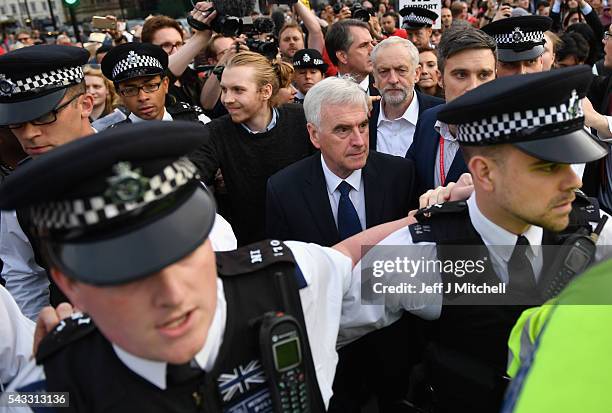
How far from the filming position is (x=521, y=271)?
1.83 meters

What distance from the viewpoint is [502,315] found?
1.77 metres

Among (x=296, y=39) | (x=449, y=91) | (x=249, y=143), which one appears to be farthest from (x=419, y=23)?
(x=249, y=143)

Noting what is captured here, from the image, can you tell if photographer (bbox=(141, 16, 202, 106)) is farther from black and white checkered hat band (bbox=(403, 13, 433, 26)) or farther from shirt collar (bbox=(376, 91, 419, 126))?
black and white checkered hat band (bbox=(403, 13, 433, 26))

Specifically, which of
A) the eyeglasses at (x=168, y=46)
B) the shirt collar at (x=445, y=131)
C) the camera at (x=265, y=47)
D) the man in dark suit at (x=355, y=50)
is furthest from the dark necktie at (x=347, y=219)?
the eyeglasses at (x=168, y=46)

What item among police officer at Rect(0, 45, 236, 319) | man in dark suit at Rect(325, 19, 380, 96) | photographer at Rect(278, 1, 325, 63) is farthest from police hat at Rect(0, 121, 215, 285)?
photographer at Rect(278, 1, 325, 63)

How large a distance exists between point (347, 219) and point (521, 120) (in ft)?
4.12

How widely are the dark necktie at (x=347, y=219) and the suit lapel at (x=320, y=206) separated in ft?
0.11

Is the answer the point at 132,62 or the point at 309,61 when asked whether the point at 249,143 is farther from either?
the point at 309,61

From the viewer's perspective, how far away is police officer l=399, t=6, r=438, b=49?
6055 millimetres

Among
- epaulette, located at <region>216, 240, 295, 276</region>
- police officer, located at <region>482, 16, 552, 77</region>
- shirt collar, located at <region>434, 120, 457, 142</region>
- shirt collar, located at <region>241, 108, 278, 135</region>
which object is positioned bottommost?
shirt collar, located at <region>241, 108, 278, 135</region>

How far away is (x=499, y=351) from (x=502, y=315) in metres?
0.12

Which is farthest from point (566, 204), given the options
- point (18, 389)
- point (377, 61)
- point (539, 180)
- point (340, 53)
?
point (340, 53)

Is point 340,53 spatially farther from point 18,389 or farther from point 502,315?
point 18,389

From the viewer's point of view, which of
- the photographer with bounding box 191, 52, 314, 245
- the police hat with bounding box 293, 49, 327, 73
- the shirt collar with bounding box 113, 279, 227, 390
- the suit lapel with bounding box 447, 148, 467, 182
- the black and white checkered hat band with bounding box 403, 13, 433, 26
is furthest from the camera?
the black and white checkered hat band with bounding box 403, 13, 433, 26
